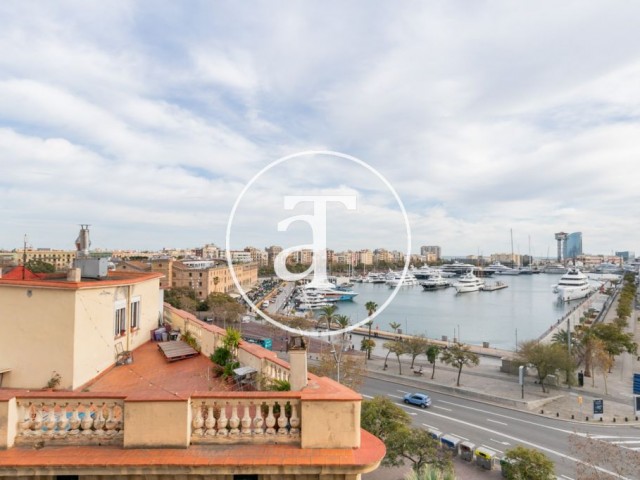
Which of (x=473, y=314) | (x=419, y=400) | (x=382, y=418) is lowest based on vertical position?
(x=473, y=314)

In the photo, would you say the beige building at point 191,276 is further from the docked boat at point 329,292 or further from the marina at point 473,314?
the marina at point 473,314

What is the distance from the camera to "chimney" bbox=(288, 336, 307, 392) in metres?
4.27

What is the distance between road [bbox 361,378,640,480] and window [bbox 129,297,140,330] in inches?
598

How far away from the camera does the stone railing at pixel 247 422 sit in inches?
138

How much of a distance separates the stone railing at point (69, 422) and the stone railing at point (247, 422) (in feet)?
2.35

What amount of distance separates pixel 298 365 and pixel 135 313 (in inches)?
237

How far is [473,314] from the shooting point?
64688 millimetres

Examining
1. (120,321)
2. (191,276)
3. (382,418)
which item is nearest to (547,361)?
(382,418)

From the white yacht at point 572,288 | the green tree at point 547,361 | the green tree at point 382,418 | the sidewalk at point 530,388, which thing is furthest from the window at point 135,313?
the white yacht at point 572,288

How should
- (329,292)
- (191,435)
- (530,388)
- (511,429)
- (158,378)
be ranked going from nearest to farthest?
(191,435), (158,378), (511,429), (530,388), (329,292)

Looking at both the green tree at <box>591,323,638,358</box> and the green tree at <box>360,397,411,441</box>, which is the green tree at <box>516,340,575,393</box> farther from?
the green tree at <box>360,397,411,441</box>

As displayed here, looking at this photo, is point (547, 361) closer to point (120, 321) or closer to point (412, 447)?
point (412, 447)

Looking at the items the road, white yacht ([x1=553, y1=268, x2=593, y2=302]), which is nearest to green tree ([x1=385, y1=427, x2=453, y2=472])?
the road

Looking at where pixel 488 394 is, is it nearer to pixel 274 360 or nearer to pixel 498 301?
pixel 274 360
